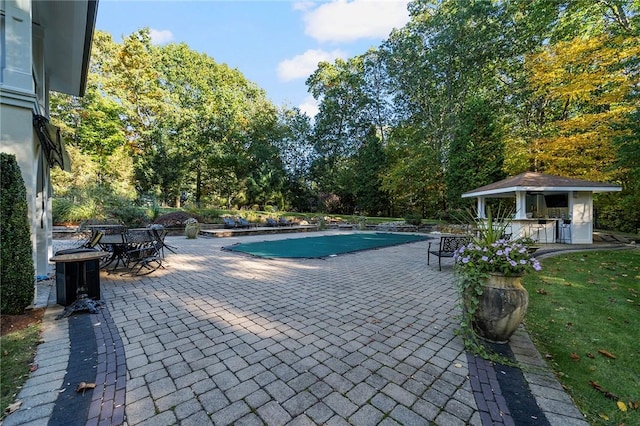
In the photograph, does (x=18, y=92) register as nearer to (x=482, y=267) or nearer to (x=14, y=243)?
(x=14, y=243)

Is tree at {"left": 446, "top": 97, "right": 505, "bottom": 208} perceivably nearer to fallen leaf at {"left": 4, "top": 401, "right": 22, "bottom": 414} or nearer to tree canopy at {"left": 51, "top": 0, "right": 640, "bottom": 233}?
tree canopy at {"left": 51, "top": 0, "right": 640, "bottom": 233}

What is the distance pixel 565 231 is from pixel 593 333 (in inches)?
393

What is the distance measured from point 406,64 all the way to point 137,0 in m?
22.2

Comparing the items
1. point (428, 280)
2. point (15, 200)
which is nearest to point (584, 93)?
point (428, 280)

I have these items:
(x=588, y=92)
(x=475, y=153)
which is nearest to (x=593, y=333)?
(x=588, y=92)

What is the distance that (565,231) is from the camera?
10969mm

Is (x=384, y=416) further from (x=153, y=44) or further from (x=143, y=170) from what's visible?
(x=153, y=44)

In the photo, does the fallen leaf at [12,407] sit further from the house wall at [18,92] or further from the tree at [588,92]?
the tree at [588,92]

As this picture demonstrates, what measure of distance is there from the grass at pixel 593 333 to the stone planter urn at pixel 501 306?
443 millimetres

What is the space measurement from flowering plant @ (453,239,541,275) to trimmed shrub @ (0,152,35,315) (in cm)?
556

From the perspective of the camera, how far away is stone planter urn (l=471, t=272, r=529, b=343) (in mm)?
2934

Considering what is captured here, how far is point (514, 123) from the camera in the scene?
19641 millimetres

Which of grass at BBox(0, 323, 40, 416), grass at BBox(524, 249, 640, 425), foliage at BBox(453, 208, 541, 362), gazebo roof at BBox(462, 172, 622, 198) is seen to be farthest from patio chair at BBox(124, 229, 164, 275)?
gazebo roof at BBox(462, 172, 622, 198)

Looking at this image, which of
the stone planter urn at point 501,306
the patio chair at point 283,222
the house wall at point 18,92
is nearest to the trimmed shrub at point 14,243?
the house wall at point 18,92
